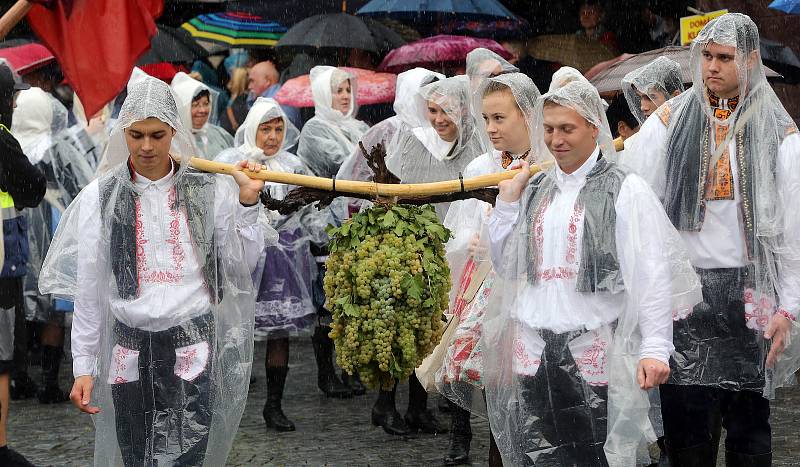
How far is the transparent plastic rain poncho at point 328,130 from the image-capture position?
889cm

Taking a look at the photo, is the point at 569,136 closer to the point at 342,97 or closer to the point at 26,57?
the point at 342,97

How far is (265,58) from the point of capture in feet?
43.3

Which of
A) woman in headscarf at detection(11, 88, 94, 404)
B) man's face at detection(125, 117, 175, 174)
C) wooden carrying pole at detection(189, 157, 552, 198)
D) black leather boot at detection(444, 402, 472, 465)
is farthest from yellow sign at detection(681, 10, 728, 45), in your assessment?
man's face at detection(125, 117, 175, 174)

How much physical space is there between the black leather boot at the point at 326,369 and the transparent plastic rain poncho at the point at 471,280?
2694mm

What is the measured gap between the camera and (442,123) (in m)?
7.40

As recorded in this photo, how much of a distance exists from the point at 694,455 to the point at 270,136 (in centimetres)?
432

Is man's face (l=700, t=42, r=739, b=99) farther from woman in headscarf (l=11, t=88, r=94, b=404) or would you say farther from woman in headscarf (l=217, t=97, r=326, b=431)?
woman in headscarf (l=11, t=88, r=94, b=404)

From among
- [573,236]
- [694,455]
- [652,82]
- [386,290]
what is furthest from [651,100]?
[386,290]

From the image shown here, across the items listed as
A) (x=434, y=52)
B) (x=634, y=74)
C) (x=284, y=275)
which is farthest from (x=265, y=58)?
(x=634, y=74)

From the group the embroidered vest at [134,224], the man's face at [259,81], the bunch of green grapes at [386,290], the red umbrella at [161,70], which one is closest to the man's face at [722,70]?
the bunch of green grapes at [386,290]

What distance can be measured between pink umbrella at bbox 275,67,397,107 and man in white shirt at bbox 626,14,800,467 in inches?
216

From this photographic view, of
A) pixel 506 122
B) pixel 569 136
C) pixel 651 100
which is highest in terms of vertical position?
pixel 651 100

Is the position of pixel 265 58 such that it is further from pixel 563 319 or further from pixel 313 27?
pixel 563 319

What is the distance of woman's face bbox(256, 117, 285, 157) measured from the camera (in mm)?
8500
